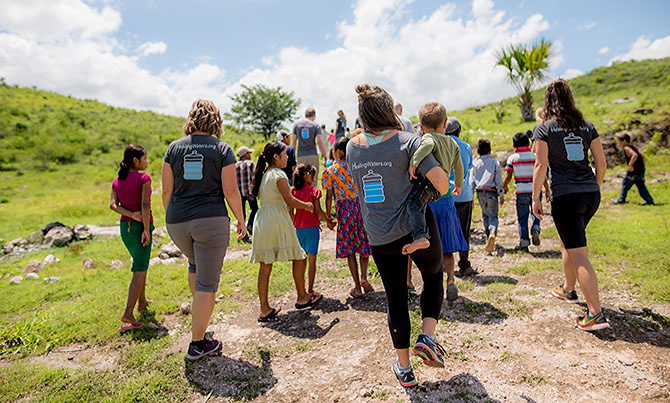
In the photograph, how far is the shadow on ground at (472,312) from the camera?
160 inches

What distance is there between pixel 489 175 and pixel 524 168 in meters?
0.60

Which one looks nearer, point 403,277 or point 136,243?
point 403,277

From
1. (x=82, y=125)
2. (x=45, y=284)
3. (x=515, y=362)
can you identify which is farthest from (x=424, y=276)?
(x=82, y=125)

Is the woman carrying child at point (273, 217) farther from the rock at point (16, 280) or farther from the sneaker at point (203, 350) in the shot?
the rock at point (16, 280)

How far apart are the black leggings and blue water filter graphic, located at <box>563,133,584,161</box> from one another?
5.98ft

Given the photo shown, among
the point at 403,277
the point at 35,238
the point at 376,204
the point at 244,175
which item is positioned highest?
the point at 244,175

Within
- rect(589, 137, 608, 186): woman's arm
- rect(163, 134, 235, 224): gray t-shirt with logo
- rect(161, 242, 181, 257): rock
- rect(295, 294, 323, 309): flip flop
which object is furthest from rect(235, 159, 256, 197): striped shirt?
rect(589, 137, 608, 186): woman's arm

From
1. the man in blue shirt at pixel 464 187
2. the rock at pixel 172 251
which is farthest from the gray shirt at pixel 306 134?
the man in blue shirt at pixel 464 187

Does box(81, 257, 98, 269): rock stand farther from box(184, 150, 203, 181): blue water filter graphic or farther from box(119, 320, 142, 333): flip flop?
box(184, 150, 203, 181): blue water filter graphic

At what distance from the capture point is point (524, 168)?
6379 millimetres

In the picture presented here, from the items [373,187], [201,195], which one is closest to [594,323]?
[373,187]

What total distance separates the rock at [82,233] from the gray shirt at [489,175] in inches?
404

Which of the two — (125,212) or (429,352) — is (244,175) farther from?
(429,352)

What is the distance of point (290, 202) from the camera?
4363 millimetres
